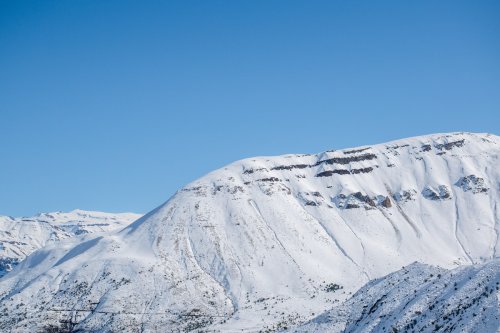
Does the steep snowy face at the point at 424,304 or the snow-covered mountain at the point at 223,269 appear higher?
the snow-covered mountain at the point at 223,269

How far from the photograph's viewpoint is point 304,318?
126 metres

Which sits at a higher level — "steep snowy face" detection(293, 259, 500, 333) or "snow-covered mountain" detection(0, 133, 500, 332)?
"snow-covered mountain" detection(0, 133, 500, 332)

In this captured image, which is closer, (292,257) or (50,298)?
(50,298)

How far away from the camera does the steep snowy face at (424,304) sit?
5062 cm

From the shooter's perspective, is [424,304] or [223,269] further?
[223,269]

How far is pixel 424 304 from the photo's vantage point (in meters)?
60.9

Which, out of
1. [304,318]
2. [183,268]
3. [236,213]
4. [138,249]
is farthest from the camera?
[236,213]

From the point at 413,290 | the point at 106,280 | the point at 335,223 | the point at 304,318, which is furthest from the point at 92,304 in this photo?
the point at 413,290

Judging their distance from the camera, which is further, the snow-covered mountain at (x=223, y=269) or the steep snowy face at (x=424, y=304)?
the snow-covered mountain at (x=223, y=269)

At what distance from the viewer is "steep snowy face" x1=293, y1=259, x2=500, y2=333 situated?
5062cm

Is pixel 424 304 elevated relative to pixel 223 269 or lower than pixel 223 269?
lower

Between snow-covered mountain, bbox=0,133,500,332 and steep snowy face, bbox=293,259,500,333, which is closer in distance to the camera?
steep snowy face, bbox=293,259,500,333

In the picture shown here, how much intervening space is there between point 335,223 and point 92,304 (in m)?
90.1

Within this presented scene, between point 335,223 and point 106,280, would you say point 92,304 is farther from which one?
point 335,223
